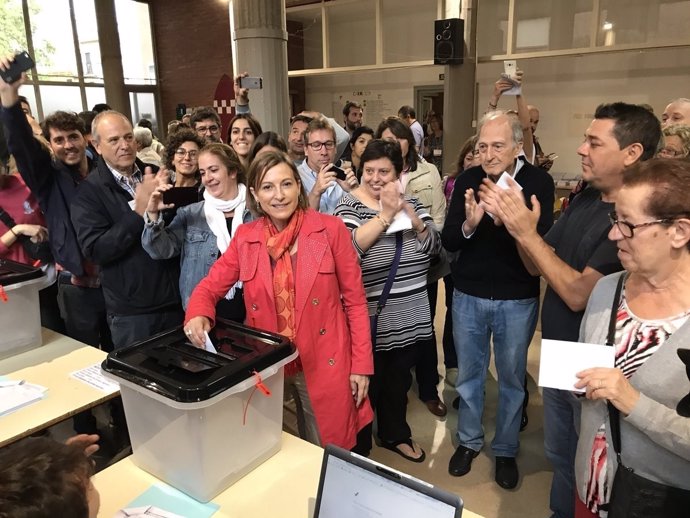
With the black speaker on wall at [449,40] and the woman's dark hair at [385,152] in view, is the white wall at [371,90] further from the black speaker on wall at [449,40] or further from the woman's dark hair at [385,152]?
the woman's dark hair at [385,152]

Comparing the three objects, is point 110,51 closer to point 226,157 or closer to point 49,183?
point 49,183

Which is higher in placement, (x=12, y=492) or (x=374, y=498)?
(x=12, y=492)

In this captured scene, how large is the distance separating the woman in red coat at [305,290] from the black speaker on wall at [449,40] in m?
5.73

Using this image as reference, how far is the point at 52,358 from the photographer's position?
2137mm

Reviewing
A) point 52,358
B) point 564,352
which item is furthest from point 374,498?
point 52,358

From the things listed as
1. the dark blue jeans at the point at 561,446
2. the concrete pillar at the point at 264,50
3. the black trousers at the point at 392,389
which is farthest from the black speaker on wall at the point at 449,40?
the dark blue jeans at the point at 561,446

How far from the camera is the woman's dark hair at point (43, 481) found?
0.78 meters

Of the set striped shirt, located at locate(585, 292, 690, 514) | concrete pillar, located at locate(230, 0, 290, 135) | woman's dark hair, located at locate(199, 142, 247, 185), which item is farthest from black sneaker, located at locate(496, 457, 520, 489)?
concrete pillar, located at locate(230, 0, 290, 135)

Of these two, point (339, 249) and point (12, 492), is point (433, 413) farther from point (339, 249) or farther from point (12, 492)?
point (12, 492)

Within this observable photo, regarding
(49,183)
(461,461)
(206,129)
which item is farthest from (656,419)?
(206,129)

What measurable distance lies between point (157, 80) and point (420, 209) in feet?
31.9

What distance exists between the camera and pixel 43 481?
2.69 feet

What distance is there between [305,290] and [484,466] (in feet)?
4.84

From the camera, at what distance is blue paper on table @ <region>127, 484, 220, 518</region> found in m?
1.32
